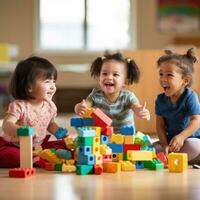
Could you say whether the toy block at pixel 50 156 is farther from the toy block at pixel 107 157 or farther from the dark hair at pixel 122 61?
the dark hair at pixel 122 61

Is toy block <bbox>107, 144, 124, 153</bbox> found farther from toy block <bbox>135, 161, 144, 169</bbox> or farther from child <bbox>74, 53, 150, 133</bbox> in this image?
child <bbox>74, 53, 150, 133</bbox>

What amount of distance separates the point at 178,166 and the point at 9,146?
0.54m

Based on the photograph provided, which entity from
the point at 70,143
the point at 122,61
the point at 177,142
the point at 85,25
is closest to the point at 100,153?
the point at 70,143

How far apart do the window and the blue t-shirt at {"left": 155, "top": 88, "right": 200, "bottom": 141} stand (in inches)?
141

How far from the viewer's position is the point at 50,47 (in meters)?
5.47

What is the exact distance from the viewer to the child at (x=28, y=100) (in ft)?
5.69

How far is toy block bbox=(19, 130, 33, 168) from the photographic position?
5.09 feet

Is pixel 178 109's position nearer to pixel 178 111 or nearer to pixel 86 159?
pixel 178 111

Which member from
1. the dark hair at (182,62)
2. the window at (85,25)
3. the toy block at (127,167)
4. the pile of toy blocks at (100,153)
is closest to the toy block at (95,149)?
the pile of toy blocks at (100,153)

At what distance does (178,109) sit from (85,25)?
149 inches

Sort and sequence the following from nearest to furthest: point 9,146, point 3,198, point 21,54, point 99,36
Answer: point 3,198 → point 9,146 → point 21,54 → point 99,36

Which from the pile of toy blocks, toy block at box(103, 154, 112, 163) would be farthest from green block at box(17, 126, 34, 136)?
toy block at box(103, 154, 112, 163)

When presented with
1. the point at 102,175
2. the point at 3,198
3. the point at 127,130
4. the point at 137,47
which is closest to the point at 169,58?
the point at 127,130

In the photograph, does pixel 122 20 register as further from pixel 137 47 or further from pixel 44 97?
pixel 44 97
